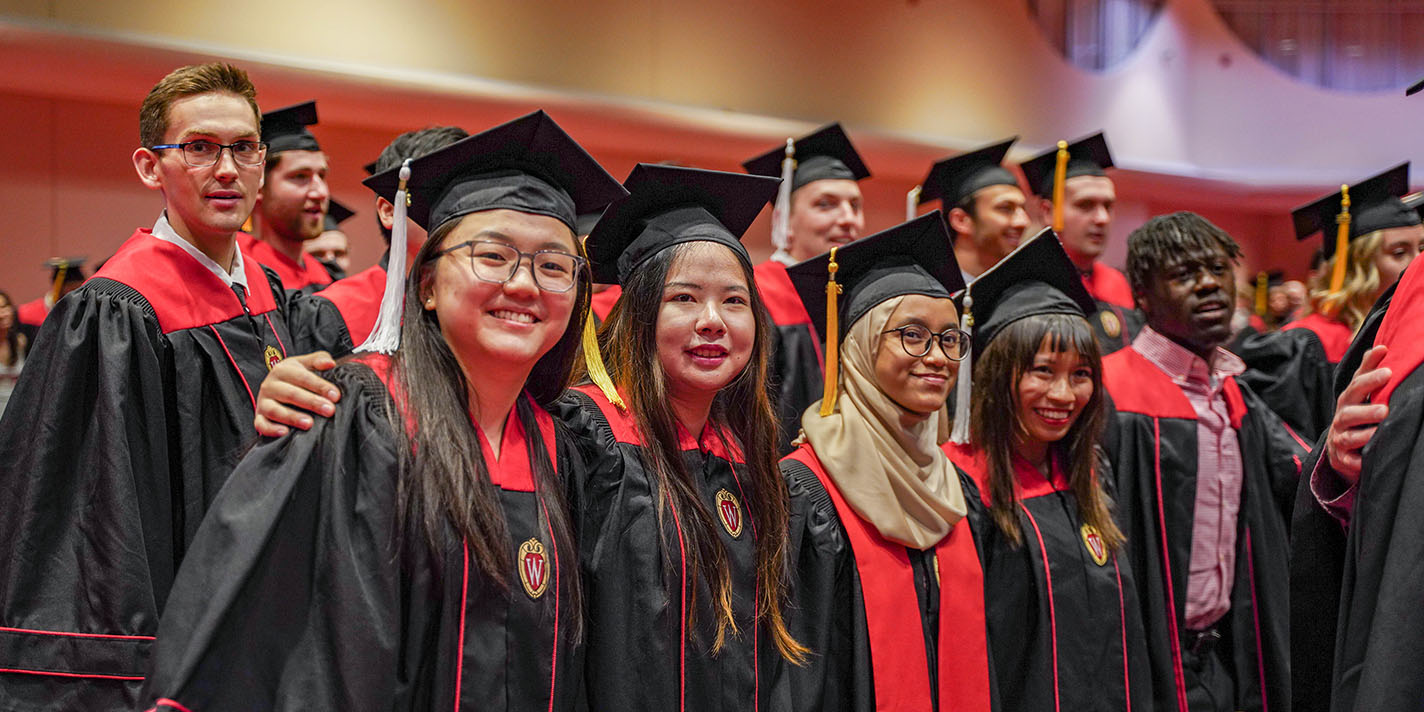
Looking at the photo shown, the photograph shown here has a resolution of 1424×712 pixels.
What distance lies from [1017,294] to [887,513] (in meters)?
0.90

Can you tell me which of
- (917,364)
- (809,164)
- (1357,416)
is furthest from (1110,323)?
(1357,416)

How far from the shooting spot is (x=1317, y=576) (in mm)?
2127

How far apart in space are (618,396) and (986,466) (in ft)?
4.10

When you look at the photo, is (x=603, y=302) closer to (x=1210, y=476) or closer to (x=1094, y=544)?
(x=1094, y=544)

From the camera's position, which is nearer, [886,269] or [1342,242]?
[886,269]

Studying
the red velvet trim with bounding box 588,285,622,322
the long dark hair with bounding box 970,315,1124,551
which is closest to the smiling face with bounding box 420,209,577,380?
the long dark hair with bounding box 970,315,1124,551

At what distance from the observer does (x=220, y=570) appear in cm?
170

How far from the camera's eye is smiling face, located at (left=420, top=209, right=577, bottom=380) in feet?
6.54

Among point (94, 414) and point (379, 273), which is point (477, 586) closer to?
point (94, 414)

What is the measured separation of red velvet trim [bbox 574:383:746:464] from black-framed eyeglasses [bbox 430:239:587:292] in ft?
1.64

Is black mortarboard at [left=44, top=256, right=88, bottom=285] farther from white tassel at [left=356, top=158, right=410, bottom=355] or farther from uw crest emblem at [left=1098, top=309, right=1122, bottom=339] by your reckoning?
uw crest emblem at [left=1098, top=309, right=1122, bottom=339]

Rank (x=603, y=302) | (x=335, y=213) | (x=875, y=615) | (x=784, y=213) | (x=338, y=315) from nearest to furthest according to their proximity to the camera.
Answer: (x=875, y=615), (x=338, y=315), (x=603, y=302), (x=784, y=213), (x=335, y=213)

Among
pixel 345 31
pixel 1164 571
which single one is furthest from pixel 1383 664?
pixel 345 31

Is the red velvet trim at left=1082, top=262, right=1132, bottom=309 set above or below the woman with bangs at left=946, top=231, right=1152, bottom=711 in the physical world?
above
